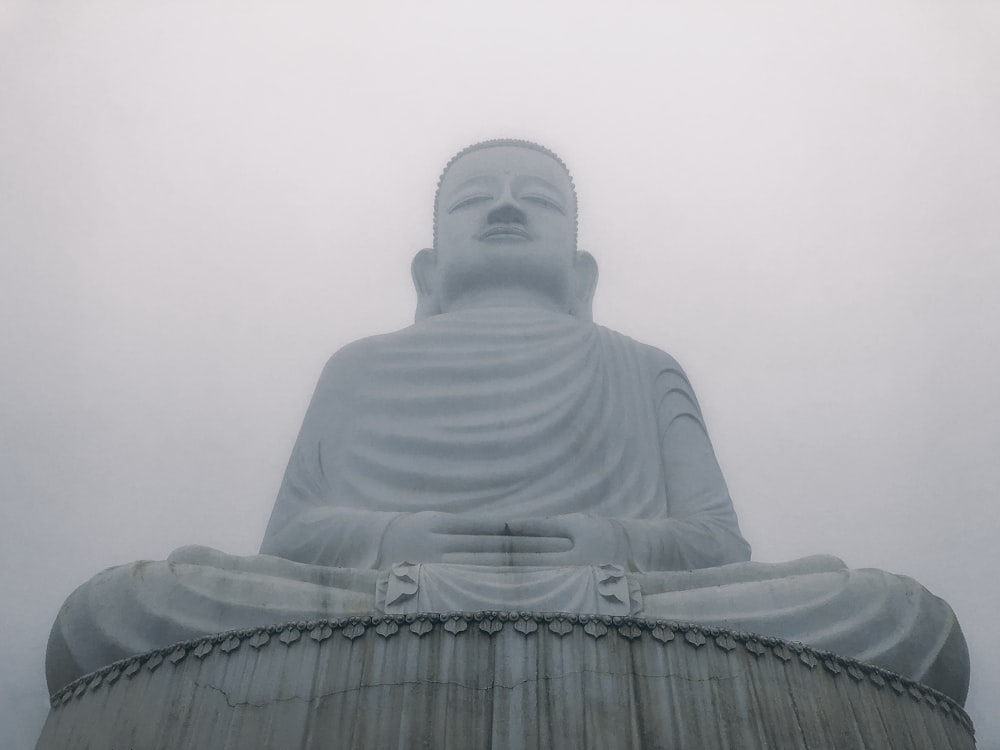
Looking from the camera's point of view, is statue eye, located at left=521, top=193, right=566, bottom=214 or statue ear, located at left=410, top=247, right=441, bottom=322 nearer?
statue eye, located at left=521, top=193, right=566, bottom=214

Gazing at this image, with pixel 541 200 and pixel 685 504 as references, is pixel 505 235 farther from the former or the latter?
pixel 685 504

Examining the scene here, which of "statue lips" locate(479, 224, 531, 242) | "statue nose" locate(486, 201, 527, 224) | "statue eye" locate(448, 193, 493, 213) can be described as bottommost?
"statue lips" locate(479, 224, 531, 242)

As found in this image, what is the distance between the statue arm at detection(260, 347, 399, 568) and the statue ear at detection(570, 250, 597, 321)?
5.33 ft

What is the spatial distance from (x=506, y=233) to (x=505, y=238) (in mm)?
31

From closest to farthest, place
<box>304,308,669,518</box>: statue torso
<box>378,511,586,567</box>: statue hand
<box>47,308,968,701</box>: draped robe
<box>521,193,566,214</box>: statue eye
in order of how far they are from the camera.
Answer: <box>47,308,968,701</box>: draped robe < <box>378,511,586,567</box>: statue hand < <box>304,308,669,518</box>: statue torso < <box>521,193,566,214</box>: statue eye

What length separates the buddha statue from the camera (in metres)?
4.12

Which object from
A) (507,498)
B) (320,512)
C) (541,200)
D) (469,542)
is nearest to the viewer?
(469,542)

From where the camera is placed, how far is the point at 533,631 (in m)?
3.65

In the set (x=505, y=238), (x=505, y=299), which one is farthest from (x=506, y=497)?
(x=505, y=238)

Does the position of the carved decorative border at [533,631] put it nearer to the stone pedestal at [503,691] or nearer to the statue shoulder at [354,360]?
the stone pedestal at [503,691]

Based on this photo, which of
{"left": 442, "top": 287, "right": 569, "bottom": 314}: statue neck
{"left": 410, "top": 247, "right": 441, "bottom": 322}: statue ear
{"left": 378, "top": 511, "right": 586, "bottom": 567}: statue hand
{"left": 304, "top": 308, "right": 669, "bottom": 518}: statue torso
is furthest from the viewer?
{"left": 410, "top": 247, "right": 441, "bottom": 322}: statue ear

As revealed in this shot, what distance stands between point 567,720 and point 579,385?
2.86 metres

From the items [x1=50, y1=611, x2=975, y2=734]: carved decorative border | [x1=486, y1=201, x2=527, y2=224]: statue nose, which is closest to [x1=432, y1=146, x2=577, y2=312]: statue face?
[x1=486, y1=201, x2=527, y2=224]: statue nose

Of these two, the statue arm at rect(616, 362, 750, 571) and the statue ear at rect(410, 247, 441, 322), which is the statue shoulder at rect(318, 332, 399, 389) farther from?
the statue arm at rect(616, 362, 750, 571)
